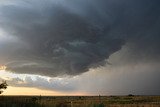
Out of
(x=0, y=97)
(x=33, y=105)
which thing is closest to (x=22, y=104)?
(x=33, y=105)

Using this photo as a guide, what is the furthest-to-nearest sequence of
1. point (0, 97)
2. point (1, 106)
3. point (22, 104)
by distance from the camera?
point (0, 97) → point (22, 104) → point (1, 106)

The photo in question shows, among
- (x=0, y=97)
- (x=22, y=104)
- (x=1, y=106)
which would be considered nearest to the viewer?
(x=1, y=106)

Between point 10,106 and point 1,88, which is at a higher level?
point 1,88

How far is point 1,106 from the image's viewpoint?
107 ft

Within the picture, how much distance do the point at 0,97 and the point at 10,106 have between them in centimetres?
880

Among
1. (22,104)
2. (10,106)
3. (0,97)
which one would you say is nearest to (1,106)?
(10,106)

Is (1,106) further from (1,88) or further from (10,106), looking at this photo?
(1,88)

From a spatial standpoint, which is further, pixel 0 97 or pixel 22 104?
pixel 0 97

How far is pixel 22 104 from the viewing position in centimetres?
3525

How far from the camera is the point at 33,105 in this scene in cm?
3631

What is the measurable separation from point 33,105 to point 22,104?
154cm

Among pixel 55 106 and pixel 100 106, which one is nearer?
pixel 100 106

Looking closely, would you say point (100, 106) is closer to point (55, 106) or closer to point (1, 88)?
point (55, 106)

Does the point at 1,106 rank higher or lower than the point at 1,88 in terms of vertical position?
lower
